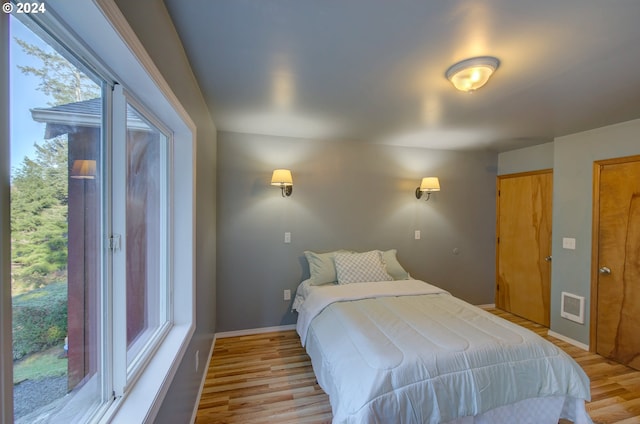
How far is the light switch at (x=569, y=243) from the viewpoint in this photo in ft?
9.29

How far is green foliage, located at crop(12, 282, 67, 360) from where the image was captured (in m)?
0.62

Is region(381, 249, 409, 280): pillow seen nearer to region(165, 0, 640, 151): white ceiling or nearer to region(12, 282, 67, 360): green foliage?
region(165, 0, 640, 151): white ceiling

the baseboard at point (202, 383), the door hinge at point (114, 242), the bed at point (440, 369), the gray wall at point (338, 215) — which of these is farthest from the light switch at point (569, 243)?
the door hinge at point (114, 242)

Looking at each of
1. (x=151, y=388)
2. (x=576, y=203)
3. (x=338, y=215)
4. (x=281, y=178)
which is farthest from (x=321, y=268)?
(x=576, y=203)

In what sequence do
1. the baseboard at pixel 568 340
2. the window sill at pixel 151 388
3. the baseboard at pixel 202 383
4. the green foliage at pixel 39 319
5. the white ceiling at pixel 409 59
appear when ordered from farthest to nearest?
the baseboard at pixel 568 340 < the baseboard at pixel 202 383 < the white ceiling at pixel 409 59 < the window sill at pixel 151 388 < the green foliage at pixel 39 319

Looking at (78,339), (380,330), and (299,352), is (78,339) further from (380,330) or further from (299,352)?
(299,352)

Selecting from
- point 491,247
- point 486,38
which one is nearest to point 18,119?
point 486,38

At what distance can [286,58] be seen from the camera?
1.52m

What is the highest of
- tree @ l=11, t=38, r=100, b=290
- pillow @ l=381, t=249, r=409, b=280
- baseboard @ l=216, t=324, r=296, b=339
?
tree @ l=11, t=38, r=100, b=290

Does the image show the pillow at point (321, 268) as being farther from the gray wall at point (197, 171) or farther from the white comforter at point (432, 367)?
the gray wall at point (197, 171)

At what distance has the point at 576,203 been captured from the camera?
2.81 meters

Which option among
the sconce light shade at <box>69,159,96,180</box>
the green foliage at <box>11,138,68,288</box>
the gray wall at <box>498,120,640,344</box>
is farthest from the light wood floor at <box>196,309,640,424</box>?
the sconce light shade at <box>69,159,96,180</box>

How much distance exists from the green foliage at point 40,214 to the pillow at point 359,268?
2311 millimetres

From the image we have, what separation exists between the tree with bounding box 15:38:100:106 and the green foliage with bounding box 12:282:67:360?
52 centimetres
